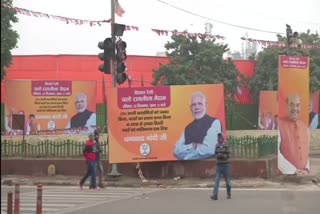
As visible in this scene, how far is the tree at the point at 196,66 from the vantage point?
4272 cm

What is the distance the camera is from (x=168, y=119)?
1889 cm

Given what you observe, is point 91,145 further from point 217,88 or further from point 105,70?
point 217,88

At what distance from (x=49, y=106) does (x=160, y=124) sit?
12.8 meters

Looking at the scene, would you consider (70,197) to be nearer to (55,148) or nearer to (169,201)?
(169,201)

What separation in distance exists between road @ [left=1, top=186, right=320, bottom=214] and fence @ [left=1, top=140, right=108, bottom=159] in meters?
3.37

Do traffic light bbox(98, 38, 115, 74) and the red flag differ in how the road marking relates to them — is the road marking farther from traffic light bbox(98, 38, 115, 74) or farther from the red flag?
the red flag

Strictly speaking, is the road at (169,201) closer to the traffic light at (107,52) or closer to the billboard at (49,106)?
the traffic light at (107,52)

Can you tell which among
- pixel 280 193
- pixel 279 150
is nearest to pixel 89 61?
pixel 279 150

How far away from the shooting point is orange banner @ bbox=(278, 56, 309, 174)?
18281mm

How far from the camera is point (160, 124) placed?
1891 cm

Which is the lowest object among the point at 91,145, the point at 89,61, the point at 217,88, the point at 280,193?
the point at 280,193

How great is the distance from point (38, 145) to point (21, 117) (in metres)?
2.94

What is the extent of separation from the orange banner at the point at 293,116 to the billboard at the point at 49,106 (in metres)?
15.1

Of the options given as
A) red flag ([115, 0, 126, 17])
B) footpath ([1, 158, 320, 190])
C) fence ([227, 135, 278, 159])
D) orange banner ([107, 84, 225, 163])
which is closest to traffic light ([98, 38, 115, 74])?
orange banner ([107, 84, 225, 163])
